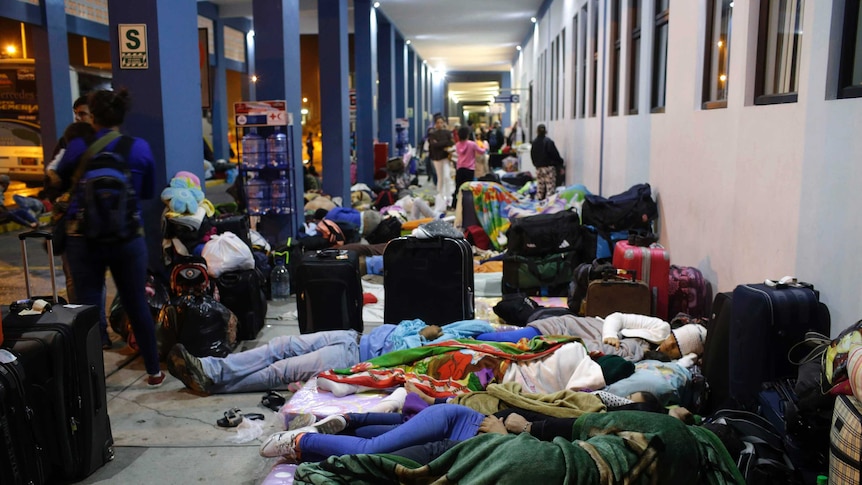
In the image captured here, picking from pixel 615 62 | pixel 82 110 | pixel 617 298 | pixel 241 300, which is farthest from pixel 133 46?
pixel 615 62

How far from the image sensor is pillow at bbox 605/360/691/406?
3.90 meters

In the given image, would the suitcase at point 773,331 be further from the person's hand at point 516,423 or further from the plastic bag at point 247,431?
the plastic bag at point 247,431

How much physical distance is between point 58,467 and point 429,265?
9.43 feet

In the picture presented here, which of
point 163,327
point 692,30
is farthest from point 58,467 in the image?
point 692,30

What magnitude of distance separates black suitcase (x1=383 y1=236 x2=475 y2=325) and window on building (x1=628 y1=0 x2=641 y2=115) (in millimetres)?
4373

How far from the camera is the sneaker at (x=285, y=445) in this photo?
10.9 ft

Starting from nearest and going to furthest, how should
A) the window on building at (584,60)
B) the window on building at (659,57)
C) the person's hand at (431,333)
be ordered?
the person's hand at (431,333) → the window on building at (659,57) → the window on building at (584,60)

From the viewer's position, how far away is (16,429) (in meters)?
3.05

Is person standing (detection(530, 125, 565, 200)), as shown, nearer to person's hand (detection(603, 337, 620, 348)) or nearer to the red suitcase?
the red suitcase

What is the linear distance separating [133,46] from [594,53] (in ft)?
25.5

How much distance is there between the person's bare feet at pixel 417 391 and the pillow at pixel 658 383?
925mm

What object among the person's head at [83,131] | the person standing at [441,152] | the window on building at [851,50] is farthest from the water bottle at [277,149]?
the person standing at [441,152]

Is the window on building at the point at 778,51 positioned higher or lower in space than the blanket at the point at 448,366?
higher

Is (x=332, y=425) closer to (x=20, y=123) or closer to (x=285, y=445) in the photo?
(x=285, y=445)
